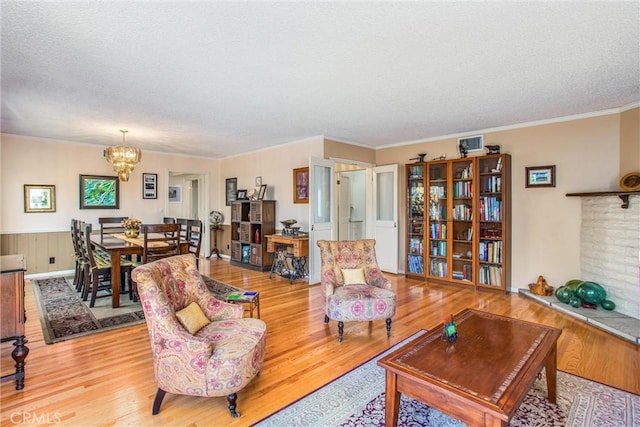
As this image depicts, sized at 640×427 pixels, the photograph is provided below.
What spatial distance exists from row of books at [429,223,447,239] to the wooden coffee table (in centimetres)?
320

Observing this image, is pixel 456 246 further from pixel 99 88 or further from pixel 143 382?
pixel 99 88

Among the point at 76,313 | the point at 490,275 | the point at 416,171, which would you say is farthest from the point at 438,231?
the point at 76,313

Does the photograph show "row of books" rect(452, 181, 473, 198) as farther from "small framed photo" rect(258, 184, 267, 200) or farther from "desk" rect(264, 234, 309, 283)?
"small framed photo" rect(258, 184, 267, 200)

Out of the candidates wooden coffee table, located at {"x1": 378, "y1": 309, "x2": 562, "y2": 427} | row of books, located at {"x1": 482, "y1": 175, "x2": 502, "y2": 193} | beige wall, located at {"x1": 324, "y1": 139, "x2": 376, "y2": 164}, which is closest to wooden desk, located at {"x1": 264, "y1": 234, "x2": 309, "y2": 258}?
beige wall, located at {"x1": 324, "y1": 139, "x2": 376, "y2": 164}

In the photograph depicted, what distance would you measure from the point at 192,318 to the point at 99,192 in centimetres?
552

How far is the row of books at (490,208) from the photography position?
4848 millimetres

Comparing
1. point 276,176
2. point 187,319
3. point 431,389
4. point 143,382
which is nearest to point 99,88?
point 187,319

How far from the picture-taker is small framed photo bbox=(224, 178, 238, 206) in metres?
7.57

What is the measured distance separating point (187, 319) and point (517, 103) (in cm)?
416

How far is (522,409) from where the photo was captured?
2.06m

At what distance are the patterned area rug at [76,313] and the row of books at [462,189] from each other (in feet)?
12.7

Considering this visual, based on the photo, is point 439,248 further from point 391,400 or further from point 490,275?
point 391,400

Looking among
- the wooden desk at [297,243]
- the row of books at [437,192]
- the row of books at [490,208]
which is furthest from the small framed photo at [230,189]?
the row of books at [490,208]

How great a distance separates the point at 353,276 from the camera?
3547 mm
